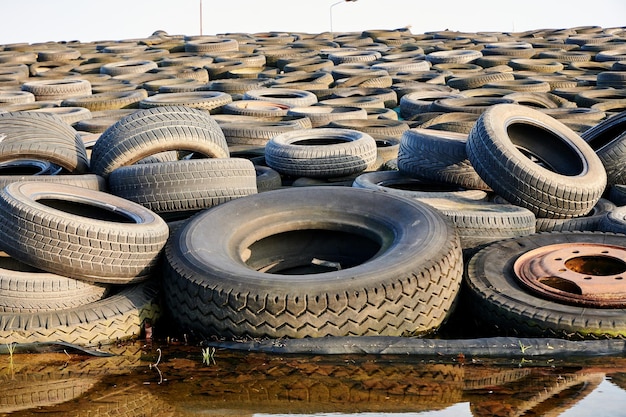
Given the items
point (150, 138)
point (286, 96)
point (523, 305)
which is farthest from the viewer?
point (286, 96)

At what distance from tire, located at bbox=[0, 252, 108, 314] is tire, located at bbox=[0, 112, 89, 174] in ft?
5.03

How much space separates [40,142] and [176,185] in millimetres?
1370

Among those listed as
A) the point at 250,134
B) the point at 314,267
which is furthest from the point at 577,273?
the point at 250,134

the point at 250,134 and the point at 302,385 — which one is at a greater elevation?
the point at 250,134

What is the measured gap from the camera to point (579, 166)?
6.79 m

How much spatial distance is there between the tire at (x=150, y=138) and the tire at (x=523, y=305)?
Result: 8.18 ft

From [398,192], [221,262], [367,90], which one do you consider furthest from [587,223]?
[367,90]

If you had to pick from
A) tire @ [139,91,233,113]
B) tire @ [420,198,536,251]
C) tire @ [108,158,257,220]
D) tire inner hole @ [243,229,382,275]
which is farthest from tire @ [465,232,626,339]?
tire @ [139,91,233,113]

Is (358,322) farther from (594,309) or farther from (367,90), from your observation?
(367,90)

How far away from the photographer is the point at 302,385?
4.05 m

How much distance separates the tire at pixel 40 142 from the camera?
629 centimetres

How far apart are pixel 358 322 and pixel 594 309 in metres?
1.42

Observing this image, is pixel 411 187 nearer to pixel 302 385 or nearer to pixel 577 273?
pixel 577 273

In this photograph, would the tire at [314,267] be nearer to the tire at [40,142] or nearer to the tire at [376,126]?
the tire at [40,142]
